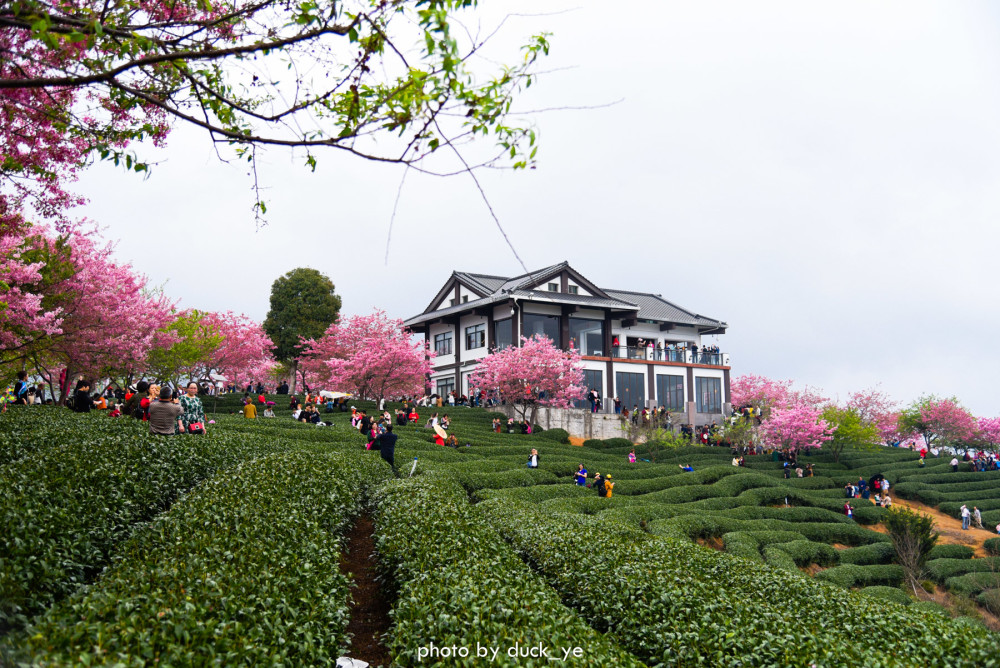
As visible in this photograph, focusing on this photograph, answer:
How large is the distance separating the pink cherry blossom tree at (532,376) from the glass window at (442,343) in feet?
27.2

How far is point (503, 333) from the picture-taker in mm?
44656

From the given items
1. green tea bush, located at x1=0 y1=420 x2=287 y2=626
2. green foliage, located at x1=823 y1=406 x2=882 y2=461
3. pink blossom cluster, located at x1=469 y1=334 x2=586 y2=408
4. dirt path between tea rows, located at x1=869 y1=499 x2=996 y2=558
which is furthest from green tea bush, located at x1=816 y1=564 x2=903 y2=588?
pink blossom cluster, located at x1=469 y1=334 x2=586 y2=408

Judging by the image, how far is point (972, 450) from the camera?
57.3 meters

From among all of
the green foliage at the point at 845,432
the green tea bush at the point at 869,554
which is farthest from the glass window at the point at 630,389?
the green tea bush at the point at 869,554

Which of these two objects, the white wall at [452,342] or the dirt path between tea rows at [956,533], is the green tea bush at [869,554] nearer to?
the dirt path between tea rows at [956,533]

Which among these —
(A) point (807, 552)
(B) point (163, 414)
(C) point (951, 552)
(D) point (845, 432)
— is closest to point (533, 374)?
→ (D) point (845, 432)

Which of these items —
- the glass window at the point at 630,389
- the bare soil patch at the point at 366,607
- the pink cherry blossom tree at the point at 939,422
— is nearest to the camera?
the bare soil patch at the point at 366,607

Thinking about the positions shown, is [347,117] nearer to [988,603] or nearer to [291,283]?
[988,603]

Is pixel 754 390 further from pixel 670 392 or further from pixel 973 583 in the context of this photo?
pixel 973 583

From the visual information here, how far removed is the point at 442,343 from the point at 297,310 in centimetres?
1084

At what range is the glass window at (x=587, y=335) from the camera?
4634cm

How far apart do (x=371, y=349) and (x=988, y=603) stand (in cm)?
3071

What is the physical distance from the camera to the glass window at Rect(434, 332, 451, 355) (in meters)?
49.7

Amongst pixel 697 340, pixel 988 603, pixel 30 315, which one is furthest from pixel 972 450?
pixel 30 315
